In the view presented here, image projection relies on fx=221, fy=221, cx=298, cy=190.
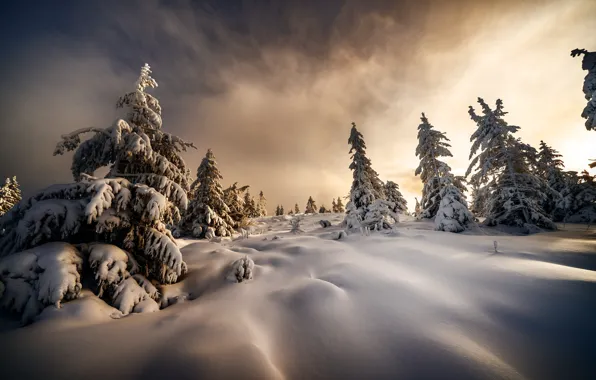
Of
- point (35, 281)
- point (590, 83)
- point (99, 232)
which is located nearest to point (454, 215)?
point (590, 83)

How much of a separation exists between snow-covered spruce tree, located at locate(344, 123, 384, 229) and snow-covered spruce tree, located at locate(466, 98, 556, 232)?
8415 millimetres

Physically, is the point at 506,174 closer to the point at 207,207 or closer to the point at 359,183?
the point at 359,183

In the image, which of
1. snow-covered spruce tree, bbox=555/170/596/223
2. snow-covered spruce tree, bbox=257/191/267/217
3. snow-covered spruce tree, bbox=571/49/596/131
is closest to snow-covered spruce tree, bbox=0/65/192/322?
snow-covered spruce tree, bbox=571/49/596/131

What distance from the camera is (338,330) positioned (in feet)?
12.9

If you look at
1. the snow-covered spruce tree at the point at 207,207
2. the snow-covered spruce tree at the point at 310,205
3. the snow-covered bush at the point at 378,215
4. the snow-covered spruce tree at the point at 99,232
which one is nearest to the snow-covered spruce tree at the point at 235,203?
the snow-covered spruce tree at the point at 207,207

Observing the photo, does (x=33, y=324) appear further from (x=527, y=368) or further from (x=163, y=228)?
(x=527, y=368)

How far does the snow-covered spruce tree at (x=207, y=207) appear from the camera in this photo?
17.9 m

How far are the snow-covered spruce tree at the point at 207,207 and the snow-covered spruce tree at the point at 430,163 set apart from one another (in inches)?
718

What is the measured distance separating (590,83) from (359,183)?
12.7m

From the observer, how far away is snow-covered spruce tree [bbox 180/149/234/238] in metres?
17.9

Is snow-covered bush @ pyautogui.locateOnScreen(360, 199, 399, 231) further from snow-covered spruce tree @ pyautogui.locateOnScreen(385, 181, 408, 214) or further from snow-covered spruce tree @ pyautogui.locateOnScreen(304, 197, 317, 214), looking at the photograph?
snow-covered spruce tree @ pyautogui.locateOnScreen(304, 197, 317, 214)

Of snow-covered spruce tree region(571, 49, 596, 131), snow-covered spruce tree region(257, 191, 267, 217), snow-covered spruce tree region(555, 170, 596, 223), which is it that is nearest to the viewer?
snow-covered spruce tree region(571, 49, 596, 131)

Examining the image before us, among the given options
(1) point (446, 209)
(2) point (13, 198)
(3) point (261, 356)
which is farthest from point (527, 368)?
(2) point (13, 198)

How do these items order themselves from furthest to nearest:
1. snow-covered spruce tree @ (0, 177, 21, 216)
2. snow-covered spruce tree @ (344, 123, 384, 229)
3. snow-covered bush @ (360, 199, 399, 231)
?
snow-covered spruce tree @ (0, 177, 21, 216) < snow-covered spruce tree @ (344, 123, 384, 229) < snow-covered bush @ (360, 199, 399, 231)
